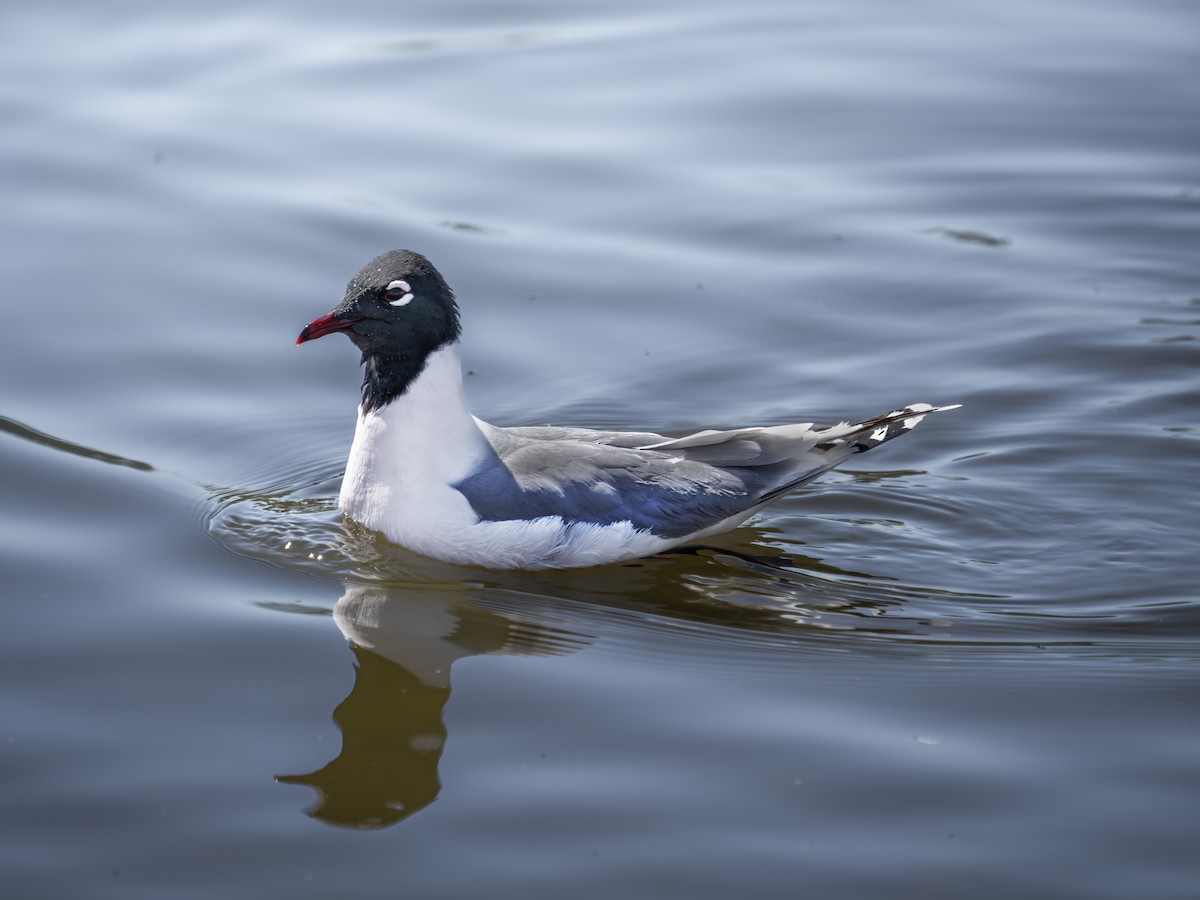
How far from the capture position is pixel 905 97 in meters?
14.0

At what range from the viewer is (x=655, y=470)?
7879mm

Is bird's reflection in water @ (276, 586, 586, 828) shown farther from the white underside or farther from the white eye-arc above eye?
the white eye-arc above eye

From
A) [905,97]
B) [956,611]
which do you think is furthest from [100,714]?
[905,97]

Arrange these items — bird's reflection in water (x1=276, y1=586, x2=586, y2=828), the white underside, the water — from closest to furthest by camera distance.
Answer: the water
bird's reflection in water (x1=276, y1=586, x2=586, y2=828)
the white underside

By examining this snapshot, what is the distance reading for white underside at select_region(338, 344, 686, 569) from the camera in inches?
301

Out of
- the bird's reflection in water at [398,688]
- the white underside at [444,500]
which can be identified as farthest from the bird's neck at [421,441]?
the bird's reflection in water at [398,688]

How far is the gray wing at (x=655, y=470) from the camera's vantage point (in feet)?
25.2

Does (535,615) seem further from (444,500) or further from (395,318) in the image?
(395,318)

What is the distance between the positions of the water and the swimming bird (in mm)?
195

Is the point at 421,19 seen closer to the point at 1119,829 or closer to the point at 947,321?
the point at 947,321

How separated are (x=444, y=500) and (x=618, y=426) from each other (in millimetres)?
1954

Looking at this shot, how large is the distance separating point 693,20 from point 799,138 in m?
2.84

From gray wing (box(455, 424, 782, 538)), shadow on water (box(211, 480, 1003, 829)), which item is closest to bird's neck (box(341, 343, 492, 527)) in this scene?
gray wing (box(455, 424, 782, 538))

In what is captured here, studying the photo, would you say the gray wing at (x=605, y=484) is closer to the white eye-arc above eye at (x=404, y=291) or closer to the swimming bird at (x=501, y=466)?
the swimming bird at (x=501, y=466)
